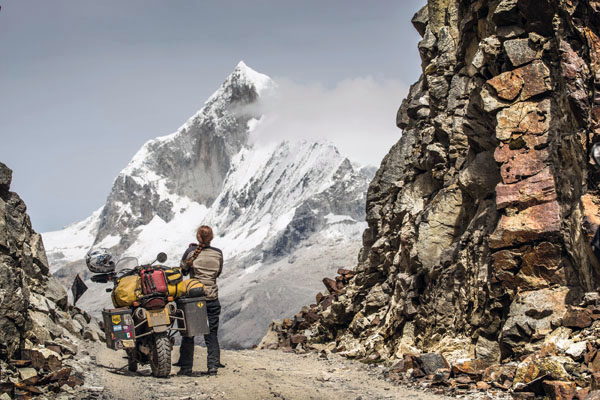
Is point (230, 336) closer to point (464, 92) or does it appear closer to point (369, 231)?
point (369, 231)

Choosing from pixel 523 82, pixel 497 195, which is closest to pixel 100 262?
pixel 497 195

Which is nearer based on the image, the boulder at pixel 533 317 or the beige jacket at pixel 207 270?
the boulder at pixel 533 317

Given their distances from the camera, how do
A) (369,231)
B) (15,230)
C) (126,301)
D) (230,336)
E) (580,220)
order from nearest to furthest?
(580,220), (126,301), (15,230), (369,231), (230,336)

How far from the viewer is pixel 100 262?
33.4ft

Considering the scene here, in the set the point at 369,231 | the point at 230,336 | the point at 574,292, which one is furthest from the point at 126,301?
the point at 230,336

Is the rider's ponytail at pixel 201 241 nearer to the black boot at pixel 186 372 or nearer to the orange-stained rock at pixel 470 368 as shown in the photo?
the black boot at pixel 186 372

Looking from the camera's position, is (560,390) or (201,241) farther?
(201,241)

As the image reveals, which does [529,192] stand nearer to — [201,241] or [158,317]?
[201,241]

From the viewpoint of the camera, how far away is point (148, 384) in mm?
9047

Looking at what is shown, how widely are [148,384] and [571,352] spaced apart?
18.5 feet

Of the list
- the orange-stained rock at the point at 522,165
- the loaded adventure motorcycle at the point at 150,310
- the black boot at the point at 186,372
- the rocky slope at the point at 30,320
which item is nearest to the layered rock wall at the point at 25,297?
the rocky slope at the point at 30,320

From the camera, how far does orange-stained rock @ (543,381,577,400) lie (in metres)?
6.54

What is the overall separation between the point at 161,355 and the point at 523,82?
7.60 meters

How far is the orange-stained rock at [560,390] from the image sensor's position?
6539 mm
